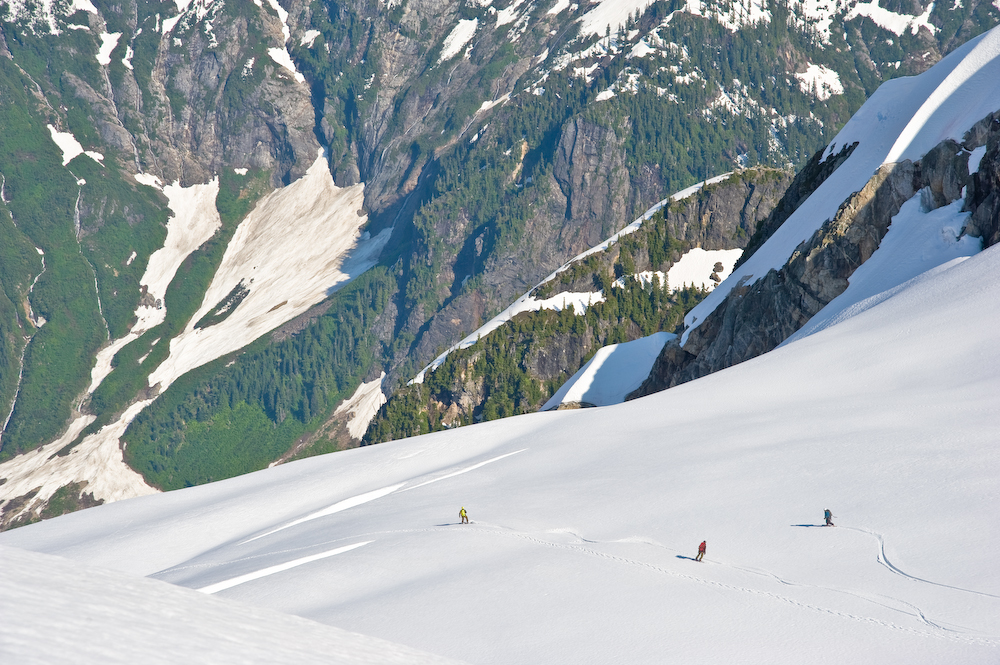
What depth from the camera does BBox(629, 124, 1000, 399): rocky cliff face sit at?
67850 millimetres

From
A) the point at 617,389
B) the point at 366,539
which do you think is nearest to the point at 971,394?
the point at 366,539

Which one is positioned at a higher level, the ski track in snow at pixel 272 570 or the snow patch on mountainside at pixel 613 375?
the snow patch on mountainside at pixel 613 375

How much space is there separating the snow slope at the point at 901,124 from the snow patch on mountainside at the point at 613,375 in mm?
25460

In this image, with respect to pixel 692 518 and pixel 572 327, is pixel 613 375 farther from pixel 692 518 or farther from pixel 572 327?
pixel 692 518

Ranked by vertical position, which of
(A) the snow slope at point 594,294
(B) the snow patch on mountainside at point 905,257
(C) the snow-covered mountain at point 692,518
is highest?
(A) the snow slope at point 594,294

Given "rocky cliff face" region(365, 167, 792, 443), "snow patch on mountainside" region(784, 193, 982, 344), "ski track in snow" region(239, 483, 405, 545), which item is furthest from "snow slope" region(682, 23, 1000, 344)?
"rocky cliff face" region(365, 167, 792, 443)

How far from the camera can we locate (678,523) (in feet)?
116

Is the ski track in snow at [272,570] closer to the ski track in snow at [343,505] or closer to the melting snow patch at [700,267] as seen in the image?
the ski track in snow at [343,505]

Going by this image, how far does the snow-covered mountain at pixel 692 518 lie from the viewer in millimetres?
25438

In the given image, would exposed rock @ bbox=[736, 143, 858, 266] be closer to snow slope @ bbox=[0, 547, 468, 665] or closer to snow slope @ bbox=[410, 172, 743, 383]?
snow slope @ bbox=[410, 172, 743, 383]

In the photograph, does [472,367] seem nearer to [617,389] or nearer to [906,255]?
[617,389]

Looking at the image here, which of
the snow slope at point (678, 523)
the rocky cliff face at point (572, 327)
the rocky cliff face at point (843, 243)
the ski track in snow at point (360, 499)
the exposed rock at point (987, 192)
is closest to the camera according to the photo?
the snow slope at point (678, 523)

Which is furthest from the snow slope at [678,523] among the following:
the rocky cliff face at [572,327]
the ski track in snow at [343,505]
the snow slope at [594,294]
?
the snow slope at [594,294]

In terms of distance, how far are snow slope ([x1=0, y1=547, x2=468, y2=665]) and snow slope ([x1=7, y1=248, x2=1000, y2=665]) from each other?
10711 millimetres
